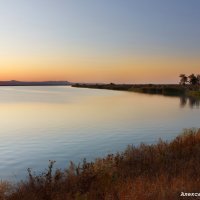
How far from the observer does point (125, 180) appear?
11.7 meters

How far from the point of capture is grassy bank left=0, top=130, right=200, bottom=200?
9.70 m

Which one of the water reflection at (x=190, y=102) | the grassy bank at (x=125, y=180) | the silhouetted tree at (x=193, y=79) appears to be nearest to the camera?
the grassy bank at (x=125, y=180)

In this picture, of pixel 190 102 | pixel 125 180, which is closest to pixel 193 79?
pixel 190 102

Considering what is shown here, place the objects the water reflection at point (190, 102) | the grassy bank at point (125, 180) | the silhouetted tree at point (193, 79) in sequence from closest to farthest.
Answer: the grassy bank at point (125, 180) < the water reflection at point (190, 102) < the silhouetted tree at point (193, 79)

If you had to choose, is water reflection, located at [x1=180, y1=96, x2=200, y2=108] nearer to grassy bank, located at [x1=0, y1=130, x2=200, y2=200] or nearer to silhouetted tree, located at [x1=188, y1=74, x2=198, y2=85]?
grassy bank, located at [x1=0, y1=130, x2=200, y2=200]

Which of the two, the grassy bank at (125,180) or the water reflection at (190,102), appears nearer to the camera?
the grassy bank at (125,180)

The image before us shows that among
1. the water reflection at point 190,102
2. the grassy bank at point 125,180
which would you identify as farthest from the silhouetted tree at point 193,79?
the grassy bank at point 125,180

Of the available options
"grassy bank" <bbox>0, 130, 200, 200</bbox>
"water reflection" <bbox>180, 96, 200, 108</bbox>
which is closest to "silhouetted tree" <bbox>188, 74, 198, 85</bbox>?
"water reflection" <bbox>180, 96, 200, 108</bbox>

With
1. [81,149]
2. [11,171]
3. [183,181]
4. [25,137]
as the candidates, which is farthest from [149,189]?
[25,137]

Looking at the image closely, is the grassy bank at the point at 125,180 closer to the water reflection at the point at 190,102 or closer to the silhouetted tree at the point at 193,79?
the water reflection at the point at 190,102

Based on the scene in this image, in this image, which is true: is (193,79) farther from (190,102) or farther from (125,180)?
(125,180)

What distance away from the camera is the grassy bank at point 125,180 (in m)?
9.70

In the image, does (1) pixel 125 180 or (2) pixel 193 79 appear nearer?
(1) pixel 125 180

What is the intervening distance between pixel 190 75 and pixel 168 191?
607 feet
